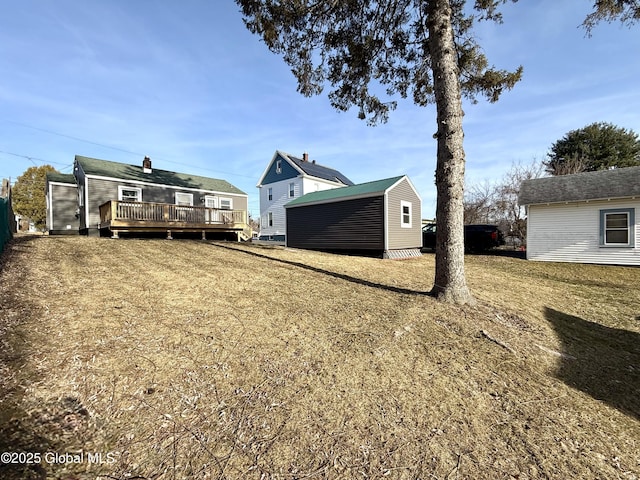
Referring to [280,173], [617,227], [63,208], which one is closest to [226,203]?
[280,173]

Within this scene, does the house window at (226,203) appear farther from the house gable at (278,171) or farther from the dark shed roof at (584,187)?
the dark shed roof at (584,187)

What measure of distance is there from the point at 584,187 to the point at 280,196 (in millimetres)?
19750

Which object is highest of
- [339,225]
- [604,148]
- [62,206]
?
[604,148]

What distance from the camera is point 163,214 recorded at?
1506 centimetres

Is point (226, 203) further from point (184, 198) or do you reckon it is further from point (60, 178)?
point (60, 178)

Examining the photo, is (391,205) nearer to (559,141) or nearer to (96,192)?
(96,192)

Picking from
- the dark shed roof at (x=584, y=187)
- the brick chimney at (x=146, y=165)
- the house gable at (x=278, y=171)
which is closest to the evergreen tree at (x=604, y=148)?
the dark shed roof at (x=584, y=187)

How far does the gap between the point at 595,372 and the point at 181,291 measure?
631 cm

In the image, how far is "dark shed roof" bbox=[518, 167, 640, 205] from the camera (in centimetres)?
1236

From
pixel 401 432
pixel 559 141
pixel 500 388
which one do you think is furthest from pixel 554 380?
pixel 559 141

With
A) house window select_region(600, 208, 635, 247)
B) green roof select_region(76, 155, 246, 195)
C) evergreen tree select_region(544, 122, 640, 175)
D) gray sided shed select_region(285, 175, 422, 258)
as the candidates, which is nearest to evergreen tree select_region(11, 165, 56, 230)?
green roof select_region(76, 155, 246, 195)

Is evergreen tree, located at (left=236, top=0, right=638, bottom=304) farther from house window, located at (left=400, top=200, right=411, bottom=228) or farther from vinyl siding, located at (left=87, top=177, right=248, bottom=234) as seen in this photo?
vinyl siding, located at (left=87, top=177, right=248, bottom=234)

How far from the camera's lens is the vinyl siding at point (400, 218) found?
1313 centimetres

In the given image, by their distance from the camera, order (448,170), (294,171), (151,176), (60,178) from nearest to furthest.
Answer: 1. (448,170)
2. (60,178)
3. (151,176)
4. (294,171)
